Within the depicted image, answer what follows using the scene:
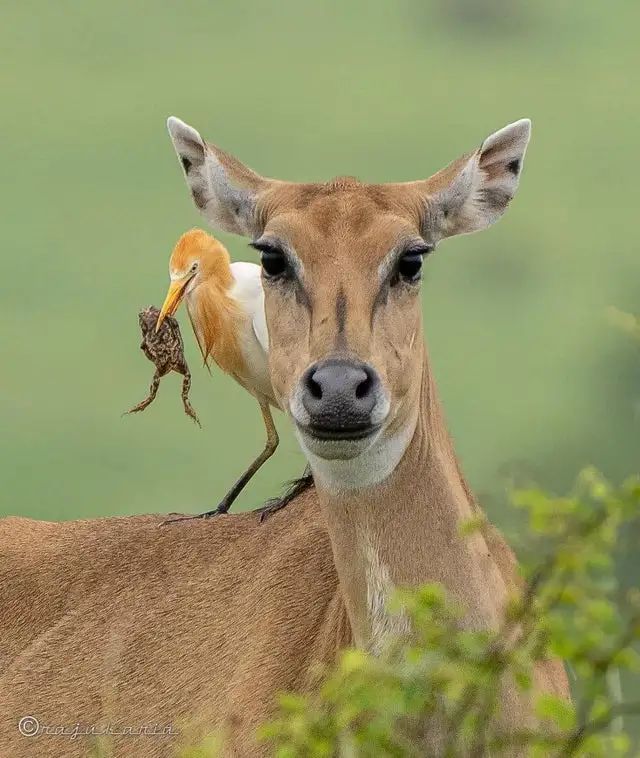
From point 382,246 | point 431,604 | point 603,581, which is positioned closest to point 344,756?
point 431,604

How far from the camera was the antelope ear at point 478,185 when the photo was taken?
3.60m

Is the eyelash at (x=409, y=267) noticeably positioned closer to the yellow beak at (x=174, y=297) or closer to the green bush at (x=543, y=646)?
the green bush at (x=543, y=646)

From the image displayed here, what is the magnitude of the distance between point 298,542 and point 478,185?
1216 millimetres

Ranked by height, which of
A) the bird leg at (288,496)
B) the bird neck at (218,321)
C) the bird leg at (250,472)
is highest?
the bird neck at (218,321)

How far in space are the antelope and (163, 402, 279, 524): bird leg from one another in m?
0.19

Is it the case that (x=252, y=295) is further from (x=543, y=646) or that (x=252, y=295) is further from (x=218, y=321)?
(x=543, y=646)

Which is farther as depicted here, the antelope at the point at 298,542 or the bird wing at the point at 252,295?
the bird wing at the point at 252,295

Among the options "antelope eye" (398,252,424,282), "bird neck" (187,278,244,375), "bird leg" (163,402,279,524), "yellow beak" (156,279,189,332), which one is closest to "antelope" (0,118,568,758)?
"antelope eye" (398,252,424,282)

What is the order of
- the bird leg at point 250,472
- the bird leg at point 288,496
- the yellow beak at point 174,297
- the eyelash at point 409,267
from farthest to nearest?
the yellow beak at point 174,297 < the bird leg at point 250,472 < the bird leg at point 288,496 < the eyelash at point 409,267

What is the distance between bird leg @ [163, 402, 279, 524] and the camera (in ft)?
16.5

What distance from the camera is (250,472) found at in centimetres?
538

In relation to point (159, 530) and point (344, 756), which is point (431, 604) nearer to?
point (344, 756)

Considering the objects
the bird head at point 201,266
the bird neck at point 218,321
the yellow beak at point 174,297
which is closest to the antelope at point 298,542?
the yellow beak at point 174,297

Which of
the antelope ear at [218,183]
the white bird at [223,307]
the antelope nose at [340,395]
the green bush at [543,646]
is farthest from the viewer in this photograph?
the white bird at [223,307]
